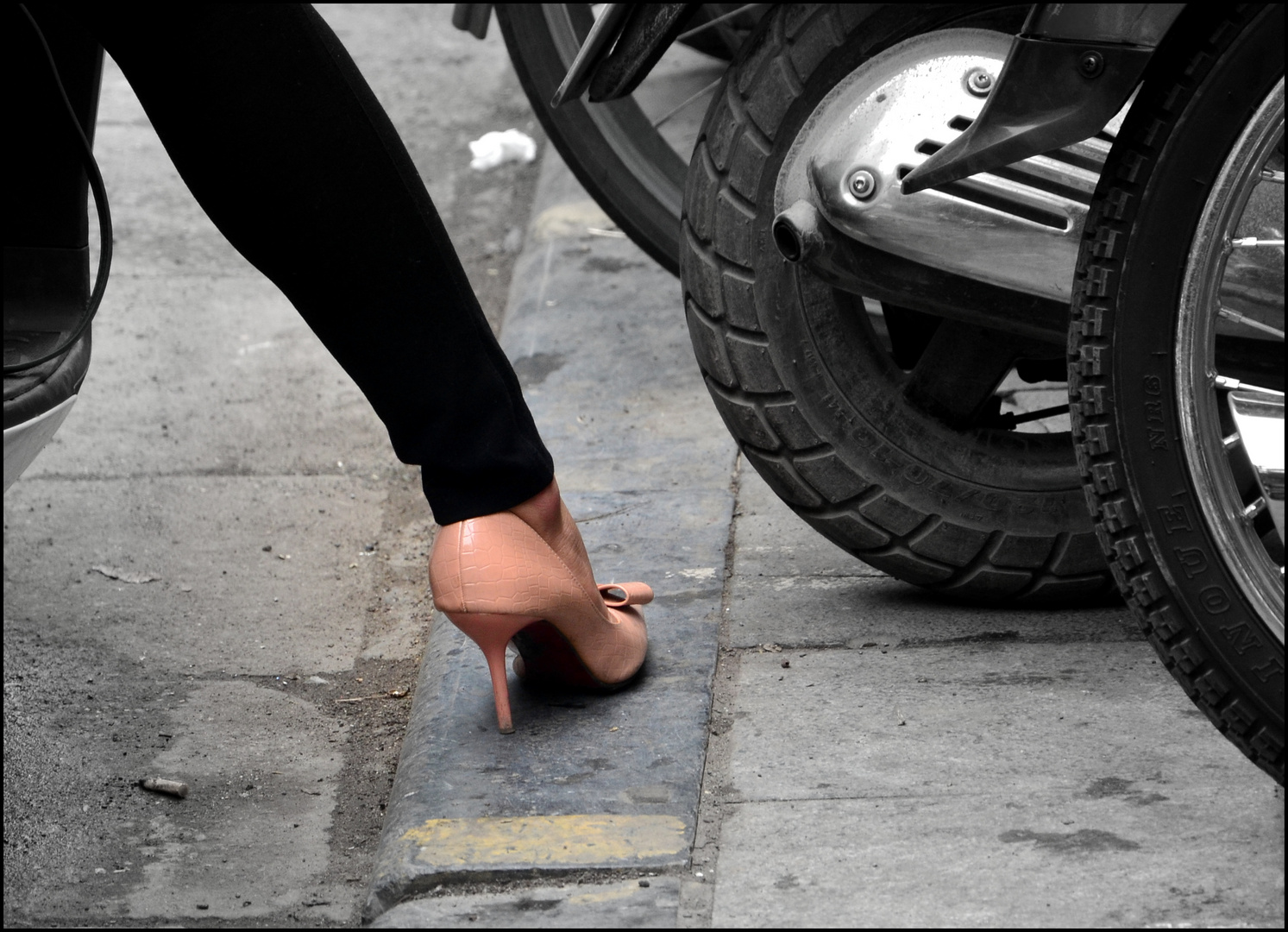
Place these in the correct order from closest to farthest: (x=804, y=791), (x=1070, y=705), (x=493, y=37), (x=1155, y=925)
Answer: (x=1155, y=925), (x=804, y=791), (x=1070, y=705), (x=493, y=37)

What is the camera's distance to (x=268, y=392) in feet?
10.0

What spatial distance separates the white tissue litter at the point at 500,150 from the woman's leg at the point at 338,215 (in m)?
2.80

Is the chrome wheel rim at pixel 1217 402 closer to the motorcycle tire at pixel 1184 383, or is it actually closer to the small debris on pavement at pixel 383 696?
the motorcycle tire at pixel 1184 383

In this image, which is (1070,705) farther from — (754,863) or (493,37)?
(493,37)

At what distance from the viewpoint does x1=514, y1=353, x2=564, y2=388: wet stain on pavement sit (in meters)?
2.84

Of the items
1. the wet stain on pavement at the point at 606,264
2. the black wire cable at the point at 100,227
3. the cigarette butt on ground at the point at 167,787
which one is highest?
the black wire cable at the point at 100,227

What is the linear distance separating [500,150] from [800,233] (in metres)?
2.68

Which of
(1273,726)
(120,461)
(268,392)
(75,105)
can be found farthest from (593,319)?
(1273,726)

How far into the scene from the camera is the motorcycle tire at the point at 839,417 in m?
1.85

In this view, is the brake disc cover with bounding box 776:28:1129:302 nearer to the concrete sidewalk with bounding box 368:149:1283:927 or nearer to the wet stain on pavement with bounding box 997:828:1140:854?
the concrete sidewalk with bounding box 368:149:1283:927

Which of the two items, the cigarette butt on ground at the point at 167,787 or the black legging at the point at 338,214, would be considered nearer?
the black legging at the point at 338,214

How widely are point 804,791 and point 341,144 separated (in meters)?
0.76

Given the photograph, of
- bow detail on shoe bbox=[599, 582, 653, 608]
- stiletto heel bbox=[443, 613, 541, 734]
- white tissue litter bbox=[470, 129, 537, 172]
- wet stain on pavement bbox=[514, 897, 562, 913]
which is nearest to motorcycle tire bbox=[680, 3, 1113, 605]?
bow detail on shoe bbox=[599, 582, 653, 608]

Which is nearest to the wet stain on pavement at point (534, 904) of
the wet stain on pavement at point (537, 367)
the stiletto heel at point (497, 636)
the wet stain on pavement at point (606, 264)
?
the stiletto heel at point (497, 636)
